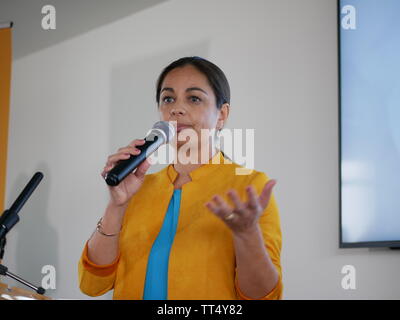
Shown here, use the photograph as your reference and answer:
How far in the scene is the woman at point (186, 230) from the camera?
1.08 m

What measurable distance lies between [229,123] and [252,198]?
1.77m

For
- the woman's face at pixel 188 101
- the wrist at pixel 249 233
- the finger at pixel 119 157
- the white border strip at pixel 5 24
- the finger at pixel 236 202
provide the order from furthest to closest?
the white border strip at pixel 5 24 → the woman's face at pixel 188 101 → the finger at pixel 119 157 → the wrist at pixel 249 233 → the finger at pixel 236 202

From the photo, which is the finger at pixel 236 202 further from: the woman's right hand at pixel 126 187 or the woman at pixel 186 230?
the woman's right hand at pixel 126 187

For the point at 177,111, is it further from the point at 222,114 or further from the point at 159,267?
the point at 159,267

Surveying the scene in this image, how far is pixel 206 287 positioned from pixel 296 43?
1868mm

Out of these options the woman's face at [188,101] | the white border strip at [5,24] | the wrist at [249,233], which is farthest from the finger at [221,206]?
the white border strip at [5,24]

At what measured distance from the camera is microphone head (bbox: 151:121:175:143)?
3.89 feet

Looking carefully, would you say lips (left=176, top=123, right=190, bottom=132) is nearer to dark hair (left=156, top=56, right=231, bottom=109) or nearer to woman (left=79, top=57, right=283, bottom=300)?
woman (left=79, top=57, right=283, bottom=300)

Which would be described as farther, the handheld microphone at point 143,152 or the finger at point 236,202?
the handheld microphone at point 143,152

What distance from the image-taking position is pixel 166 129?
121 centimetres

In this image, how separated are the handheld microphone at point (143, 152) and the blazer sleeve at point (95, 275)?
325 millimetres

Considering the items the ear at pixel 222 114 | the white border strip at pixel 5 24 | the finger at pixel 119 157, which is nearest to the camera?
the finger at pixel 119 157

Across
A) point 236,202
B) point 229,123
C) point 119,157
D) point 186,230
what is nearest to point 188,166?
point 186,230

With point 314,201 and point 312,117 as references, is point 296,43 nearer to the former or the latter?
point 312,117
